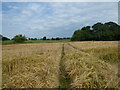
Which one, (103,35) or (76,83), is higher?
(103,35)

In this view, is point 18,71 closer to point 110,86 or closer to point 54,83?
point 54,83

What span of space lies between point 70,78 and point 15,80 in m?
1.64

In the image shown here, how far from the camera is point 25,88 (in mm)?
2936

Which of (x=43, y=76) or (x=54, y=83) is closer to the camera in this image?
(x=54, y=83)

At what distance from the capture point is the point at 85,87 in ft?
9.50

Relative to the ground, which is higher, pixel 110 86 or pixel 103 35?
pixel 103 35

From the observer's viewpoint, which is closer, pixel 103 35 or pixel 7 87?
pixel 7 87

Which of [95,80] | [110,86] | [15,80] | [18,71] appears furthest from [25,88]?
[110,86]

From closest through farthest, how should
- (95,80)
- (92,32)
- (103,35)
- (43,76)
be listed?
1. (95,80)
2. (43,76)
3. (103,35)
4. (92,32)

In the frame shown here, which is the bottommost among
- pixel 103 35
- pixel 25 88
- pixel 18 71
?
pixel 25 88

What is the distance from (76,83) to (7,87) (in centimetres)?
184

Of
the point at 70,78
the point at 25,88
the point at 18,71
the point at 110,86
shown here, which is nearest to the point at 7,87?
the point at 25,88

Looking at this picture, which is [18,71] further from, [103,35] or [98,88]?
[103,35]

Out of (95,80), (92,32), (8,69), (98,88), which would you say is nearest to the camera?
(98,88)
